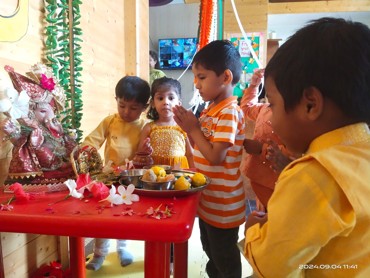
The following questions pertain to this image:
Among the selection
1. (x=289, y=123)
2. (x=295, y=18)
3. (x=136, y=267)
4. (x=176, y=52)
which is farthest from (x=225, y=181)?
(x=295, y=18)

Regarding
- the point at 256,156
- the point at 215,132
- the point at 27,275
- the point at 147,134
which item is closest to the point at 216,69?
the point at 215,132

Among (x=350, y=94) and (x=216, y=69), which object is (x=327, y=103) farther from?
(x=216, y=69)

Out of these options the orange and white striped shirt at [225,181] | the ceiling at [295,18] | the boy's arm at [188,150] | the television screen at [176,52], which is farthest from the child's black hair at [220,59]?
the ceiling at [295,18]

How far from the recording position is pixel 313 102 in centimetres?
54

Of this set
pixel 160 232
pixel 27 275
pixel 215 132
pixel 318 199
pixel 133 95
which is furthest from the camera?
pixel 133 95

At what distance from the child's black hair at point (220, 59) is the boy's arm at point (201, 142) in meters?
0.19

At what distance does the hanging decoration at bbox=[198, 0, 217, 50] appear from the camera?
5.19 ft

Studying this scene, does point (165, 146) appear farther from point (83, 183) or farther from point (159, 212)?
point (159, 212)

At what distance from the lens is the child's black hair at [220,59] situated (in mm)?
1054

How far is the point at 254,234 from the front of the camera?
0.57 m

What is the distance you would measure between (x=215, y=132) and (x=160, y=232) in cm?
47

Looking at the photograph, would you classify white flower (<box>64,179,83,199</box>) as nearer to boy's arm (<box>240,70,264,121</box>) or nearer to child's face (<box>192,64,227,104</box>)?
child's face (<box>192,64,227,104</box>)

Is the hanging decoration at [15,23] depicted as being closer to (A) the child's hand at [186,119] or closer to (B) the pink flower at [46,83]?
(B) the pink flower at [46,83]

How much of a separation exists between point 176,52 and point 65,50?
12.0 ft
